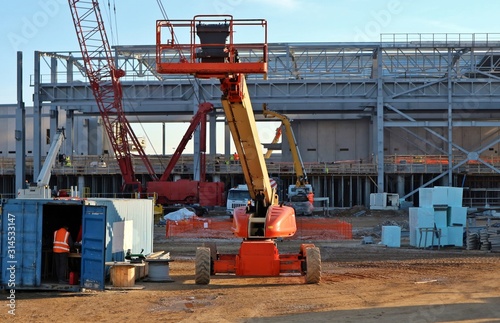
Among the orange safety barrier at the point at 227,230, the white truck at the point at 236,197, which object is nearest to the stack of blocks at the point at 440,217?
the orange safety barrier at the point at 227,230

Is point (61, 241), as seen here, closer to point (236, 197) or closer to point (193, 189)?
point (236, 197)

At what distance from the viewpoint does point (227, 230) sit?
38.6 metres

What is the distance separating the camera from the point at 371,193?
6012 centimetres

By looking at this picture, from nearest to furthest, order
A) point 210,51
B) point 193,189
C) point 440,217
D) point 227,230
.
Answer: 1. point 210,51
2. point 440,217
3. point 227,230
4. point 193,189

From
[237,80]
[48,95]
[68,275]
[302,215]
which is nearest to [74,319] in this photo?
[68,275]

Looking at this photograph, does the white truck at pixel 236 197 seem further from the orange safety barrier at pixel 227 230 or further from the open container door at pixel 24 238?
the open container door at pixel 24 238

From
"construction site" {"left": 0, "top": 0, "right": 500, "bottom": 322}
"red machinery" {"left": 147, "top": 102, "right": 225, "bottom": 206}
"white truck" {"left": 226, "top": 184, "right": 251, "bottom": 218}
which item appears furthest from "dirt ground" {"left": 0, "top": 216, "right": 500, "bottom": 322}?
"red machinery" {"left": 147, "top": 102, "right": 225, "bottom": 206}

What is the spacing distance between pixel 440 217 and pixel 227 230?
1243cm

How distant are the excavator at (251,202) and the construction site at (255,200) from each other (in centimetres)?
4

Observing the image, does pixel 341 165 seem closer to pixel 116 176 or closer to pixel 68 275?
pixel 116 176

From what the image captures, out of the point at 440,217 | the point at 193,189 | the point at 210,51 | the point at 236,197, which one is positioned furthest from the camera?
the point at 193,189

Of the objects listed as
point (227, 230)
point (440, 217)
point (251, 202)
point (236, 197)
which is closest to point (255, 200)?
point (251, 202)

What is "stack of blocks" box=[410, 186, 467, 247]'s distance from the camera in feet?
96.7

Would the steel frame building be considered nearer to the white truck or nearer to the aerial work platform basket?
the white truck
